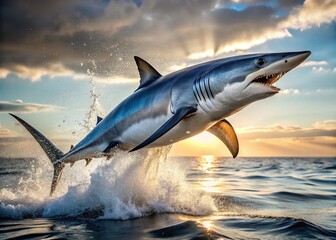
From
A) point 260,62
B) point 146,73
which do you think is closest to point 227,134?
point 146,73

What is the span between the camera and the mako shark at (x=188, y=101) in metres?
4.40

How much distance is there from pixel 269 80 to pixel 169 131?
1835 mm

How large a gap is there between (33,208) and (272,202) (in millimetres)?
5946

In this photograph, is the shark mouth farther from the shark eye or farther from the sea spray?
the sea spray

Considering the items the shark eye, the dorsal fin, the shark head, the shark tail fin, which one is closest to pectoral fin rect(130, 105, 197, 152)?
the shark head

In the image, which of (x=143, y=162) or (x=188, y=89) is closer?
(x=188, y=89)

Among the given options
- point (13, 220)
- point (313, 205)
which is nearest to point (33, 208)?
point (13, 220)

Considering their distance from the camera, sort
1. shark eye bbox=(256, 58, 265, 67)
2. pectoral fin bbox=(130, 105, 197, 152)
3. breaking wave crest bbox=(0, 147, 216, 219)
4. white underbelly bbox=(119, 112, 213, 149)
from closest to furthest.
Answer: shark eye bbox=(256, 58, 265, 67) → pectoral fin bbox=(130, 105, 197, 152) → white underbelly bbox=(119, 112, 213, 149) → breaking wave crest bbox=(0, 147, 216, 219)

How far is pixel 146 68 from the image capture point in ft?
21.3

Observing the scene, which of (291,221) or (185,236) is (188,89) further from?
(291,221)

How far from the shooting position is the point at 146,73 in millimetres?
6535

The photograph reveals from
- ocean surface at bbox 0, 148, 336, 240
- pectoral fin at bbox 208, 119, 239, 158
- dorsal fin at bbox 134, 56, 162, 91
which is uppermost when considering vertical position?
dorsal fin at bbox 134, 56, 162, 91

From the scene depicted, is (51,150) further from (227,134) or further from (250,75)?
(250,75)

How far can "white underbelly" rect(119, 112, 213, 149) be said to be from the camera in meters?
5.34
